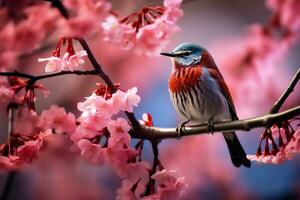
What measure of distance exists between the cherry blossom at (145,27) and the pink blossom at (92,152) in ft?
0.76

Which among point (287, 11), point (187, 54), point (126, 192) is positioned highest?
point (287, 11)

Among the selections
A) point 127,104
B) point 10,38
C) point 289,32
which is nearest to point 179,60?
point 127,104

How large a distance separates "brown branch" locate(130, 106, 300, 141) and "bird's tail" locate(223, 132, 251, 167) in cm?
29

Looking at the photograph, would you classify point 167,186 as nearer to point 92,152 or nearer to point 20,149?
point 92,152

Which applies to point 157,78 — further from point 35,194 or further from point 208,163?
point 35,194

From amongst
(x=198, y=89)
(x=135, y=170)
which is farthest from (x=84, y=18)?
(x=198, y=89)

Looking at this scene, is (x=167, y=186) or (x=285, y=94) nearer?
(x=285, y=94)

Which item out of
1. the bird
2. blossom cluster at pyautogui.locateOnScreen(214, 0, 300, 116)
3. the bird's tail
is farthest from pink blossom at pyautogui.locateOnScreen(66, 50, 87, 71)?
blossom cluster at pyautogui.locateOnScreen(214, 0, 300, 116)

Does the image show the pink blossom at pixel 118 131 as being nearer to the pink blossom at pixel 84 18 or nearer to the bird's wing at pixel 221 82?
the pink blossom at pixel 84 18

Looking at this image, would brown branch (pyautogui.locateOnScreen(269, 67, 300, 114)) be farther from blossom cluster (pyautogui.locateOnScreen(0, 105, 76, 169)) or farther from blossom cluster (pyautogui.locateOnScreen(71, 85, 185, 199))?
blossom cluster (pyautogui.locateOnScreen(0, 105, 76, 169))

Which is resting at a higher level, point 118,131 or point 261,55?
point 261,55

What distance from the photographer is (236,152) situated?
144 centimetres

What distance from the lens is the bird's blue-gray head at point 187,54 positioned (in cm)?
141

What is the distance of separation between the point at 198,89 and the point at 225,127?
329mm
